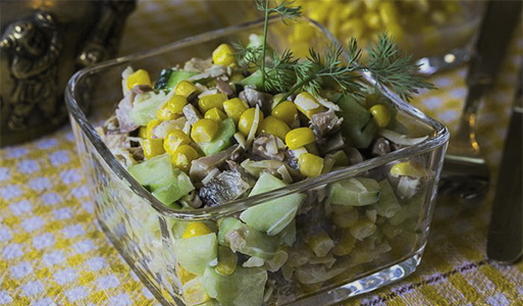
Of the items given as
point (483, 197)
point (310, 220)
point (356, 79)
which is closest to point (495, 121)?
point (483, 197)

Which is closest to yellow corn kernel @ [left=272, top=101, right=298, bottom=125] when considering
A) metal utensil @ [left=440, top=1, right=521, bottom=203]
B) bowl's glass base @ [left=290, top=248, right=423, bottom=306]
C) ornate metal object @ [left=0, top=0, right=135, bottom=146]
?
bowl's glass base @ [left=290, top=248, right=423, bottom=306]

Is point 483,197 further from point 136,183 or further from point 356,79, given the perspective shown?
point 136,183

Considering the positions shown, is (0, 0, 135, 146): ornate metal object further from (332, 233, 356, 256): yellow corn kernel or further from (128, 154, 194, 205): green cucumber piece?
(332, 233, 356, 256): yellow corn kernel

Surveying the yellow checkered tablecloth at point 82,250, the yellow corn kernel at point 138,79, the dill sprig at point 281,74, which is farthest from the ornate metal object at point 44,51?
the dill sprig at point 281,74

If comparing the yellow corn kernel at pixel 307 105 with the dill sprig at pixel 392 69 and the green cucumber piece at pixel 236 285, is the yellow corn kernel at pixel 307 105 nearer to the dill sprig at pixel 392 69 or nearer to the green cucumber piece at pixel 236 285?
the dill sprig at pixel 392 69

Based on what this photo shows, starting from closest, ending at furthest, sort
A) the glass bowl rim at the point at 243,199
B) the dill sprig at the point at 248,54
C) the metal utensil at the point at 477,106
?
the glass bowl rim at the point at 243,199
the dill sprig at the point at 248,54
the metal utensil at the point at 477,106

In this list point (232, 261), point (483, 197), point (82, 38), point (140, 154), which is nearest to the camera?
point (232, 261)
